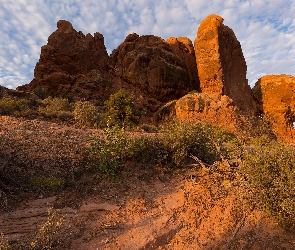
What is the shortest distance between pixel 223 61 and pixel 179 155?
21.9m

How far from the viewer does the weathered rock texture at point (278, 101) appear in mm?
25125

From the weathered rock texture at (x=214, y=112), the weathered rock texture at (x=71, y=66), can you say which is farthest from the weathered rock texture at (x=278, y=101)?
the weathered rock texture at (x=71, y=66)

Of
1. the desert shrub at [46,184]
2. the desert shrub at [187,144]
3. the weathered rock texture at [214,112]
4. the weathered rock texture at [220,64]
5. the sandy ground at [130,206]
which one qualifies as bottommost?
A: the sandy ground at [130,206]

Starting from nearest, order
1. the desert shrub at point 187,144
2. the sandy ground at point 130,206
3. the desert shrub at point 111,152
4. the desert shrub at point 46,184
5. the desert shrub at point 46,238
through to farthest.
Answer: the desert shrub at point 46,238 → the sandy ground at point 130,206 → the desert shrub at point 46,184 → the desert shrub at point 111,152 → the desert shrub at point 187,144

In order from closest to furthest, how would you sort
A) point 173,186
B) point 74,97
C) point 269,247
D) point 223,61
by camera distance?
1. point 269,247
2. point 173,186
3. point 223,61
4. point 74,97

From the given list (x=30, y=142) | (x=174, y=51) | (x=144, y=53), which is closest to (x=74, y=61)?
(x=144, y=53)

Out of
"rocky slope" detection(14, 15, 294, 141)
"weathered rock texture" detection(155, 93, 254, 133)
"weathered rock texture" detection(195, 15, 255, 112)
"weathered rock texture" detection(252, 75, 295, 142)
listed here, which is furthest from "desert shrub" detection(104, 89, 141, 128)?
"weathered rock texture" detection(252, 75, 295, 142)

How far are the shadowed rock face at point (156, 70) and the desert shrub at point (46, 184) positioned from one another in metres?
26.0

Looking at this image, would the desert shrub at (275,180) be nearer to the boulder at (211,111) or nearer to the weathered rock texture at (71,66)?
the boulder at (211,111)

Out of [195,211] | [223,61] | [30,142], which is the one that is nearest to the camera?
[195,211]

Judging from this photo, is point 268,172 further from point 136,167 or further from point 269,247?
point 136,167

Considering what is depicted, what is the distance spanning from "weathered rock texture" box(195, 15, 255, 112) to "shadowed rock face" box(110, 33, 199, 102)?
4476 millimetres

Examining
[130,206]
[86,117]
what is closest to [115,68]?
[86,117]

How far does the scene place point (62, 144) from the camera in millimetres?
8211
